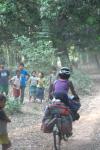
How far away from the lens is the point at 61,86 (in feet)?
37.2

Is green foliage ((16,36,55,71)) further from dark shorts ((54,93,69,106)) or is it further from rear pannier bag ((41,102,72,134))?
rear pannier bag ((41,102,72,134))

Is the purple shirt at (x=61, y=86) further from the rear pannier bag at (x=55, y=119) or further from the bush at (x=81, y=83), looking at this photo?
the bush at (x=81, y=83)

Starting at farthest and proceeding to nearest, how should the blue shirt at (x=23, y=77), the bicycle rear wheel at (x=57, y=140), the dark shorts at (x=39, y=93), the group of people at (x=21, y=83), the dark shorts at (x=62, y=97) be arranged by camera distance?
the dark shorts at (x=39, y=93) < the blue shirt at (x=23, y=77) < the group of people at (x=21, y=83) < the dark shorts at (x=62, y=97) < the bicycle rear wheel at (x=57, y=140)

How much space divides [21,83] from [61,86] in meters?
8.51

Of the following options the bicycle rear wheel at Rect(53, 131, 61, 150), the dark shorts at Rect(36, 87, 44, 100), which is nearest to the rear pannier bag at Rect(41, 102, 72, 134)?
the bicycle rear wheel at Rect(53, 131, 61, 150)

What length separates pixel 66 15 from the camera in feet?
37.2

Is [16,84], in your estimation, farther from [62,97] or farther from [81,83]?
[81,83]

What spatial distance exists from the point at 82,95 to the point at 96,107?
210 inches

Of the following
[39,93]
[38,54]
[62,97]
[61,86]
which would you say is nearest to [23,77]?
[39,93]

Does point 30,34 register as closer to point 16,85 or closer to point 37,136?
point 16,85

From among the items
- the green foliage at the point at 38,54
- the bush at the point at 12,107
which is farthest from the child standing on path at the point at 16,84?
the green foliage at the point at 38,54

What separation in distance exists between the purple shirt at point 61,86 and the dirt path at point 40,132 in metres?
1.44

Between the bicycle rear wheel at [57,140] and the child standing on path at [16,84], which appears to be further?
the child standing on path at [16,84]

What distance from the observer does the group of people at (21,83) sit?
63.8ft
